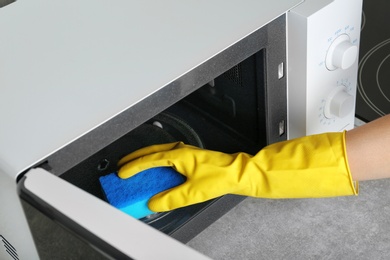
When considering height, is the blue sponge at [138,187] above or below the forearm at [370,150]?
below

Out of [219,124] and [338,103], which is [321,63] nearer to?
[338,103]

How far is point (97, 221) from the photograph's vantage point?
0.64 m

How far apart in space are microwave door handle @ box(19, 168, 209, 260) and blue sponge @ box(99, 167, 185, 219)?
22 centimetres

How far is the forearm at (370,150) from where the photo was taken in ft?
2.97

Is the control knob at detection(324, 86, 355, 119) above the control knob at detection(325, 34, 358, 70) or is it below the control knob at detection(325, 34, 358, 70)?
below

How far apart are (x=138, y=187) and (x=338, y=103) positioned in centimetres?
33

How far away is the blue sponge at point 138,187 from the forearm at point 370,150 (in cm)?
24

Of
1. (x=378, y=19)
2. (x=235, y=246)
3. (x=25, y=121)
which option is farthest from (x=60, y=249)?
(x=378, y=19)

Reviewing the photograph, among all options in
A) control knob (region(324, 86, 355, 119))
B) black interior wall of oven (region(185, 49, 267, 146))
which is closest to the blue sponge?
black interior wall of oven (region(185, 49, 267, 146))

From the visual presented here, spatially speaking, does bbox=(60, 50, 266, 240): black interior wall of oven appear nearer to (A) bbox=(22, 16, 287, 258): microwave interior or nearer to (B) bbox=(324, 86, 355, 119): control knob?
(A) bbox=(22, 16, 287, 258): microwave interior

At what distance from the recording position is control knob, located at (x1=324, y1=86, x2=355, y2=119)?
1.04 meters

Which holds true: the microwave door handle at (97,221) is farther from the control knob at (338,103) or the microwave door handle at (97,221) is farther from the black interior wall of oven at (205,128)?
the control knob at (338,103)

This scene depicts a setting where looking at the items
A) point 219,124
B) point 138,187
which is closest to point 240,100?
point 219,124

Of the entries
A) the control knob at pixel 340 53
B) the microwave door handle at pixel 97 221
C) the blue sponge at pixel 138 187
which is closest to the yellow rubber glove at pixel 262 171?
the blue sponge at pixel 138 187
